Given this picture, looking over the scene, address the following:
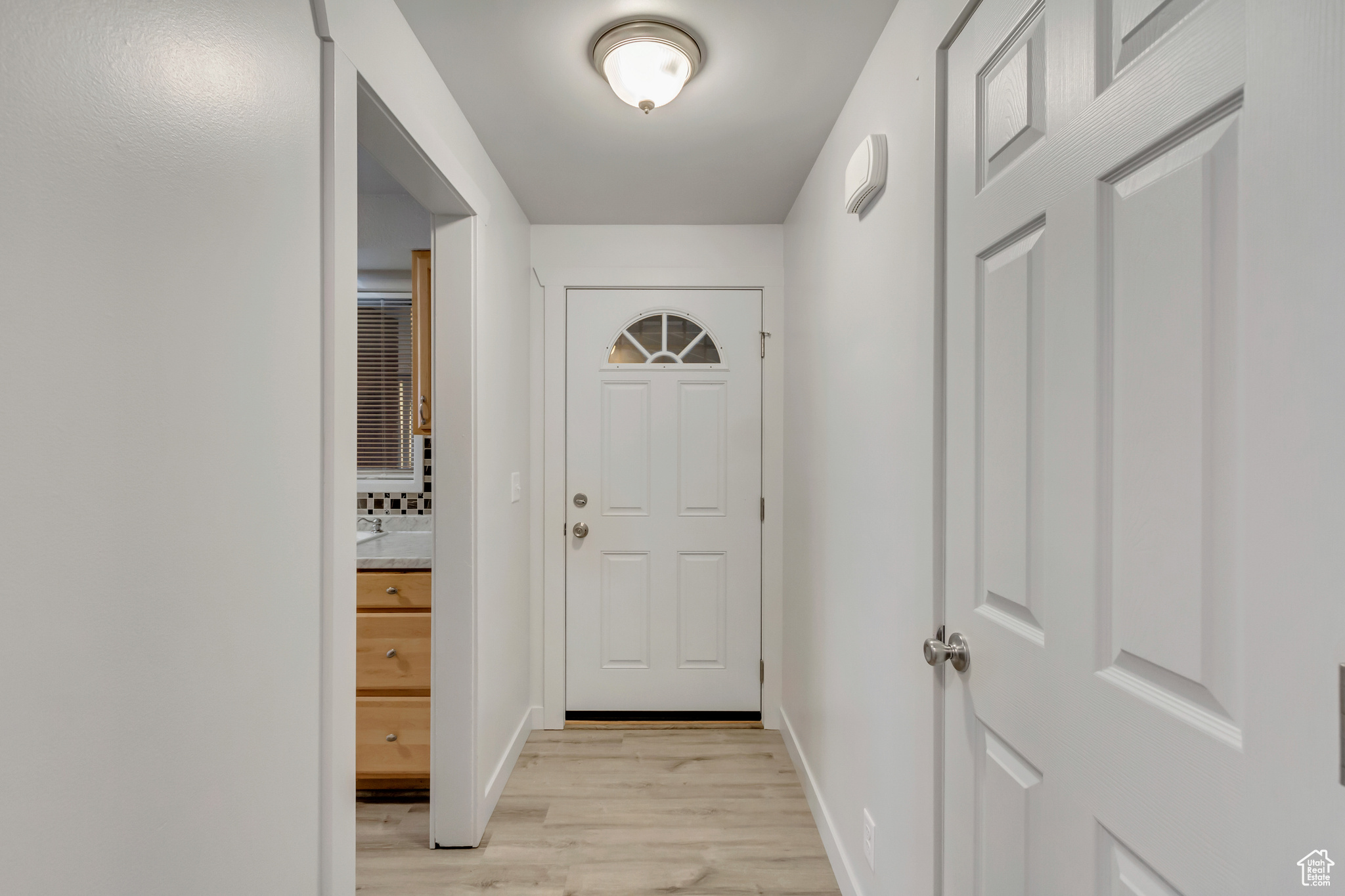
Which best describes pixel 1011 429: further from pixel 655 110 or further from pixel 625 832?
pixel 625 832

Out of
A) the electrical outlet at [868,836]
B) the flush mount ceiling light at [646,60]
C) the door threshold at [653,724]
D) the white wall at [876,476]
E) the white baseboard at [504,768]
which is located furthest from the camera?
the door threshold at [653,724]

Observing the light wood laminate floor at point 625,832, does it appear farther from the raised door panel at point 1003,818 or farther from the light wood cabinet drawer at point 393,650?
the raised door panel at point 1003,818

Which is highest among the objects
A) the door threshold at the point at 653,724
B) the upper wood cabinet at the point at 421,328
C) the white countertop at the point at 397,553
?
the upper wood cabinet at the point at 421,328

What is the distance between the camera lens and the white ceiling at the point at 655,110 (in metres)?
1.50

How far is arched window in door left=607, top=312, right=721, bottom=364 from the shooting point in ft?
10.00

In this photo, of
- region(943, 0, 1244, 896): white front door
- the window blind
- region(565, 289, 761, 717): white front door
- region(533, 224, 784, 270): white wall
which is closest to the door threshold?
region(565, 289, 761, 717): white front door

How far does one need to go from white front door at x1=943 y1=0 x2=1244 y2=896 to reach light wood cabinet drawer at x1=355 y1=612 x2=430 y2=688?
1.84m

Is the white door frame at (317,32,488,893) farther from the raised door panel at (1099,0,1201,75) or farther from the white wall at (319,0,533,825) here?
the raised door panel at (1099,0,1201,75)

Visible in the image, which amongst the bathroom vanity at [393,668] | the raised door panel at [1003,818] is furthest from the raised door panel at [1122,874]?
the bathroom vanity at [393,668]

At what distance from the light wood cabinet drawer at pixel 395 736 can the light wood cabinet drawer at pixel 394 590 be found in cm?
34

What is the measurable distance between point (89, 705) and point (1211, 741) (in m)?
1.14

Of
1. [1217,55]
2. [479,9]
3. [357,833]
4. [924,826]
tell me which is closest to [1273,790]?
[1217,55]

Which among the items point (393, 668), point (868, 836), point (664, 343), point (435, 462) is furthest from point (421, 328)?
point (868, 836)

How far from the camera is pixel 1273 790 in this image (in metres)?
0.56
